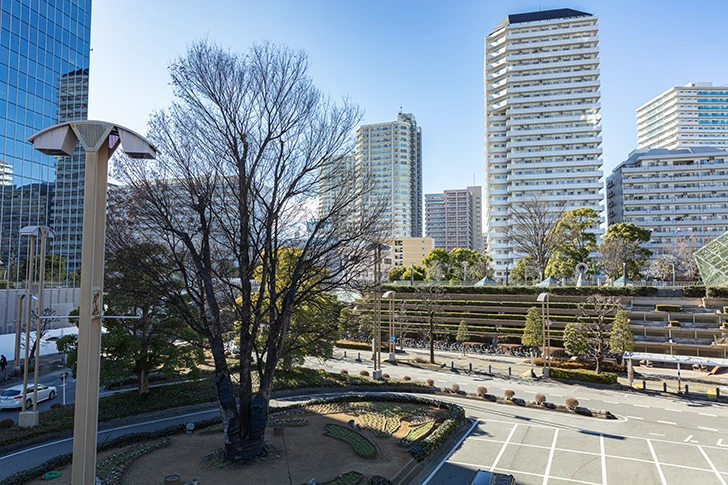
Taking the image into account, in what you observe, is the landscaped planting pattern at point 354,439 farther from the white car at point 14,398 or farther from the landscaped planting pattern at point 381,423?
→ the white car at point 14,398

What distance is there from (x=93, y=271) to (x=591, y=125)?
313 feet

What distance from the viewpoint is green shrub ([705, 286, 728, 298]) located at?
38.0 meters

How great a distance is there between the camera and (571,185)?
86.0 m

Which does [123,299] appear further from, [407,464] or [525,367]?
[525,367]

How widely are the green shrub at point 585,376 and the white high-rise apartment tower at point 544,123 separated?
59120 mm

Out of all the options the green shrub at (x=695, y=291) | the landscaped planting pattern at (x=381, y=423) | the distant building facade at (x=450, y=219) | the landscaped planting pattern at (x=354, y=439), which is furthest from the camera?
the distant building facade at (x=450, y=219)

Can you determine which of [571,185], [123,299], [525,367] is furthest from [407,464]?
[571,185]

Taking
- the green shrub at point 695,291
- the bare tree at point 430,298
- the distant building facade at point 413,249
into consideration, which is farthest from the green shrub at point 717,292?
the distant building facade at point 413,249

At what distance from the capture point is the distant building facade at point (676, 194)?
88250 mm

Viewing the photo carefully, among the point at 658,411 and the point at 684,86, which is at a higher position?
the point at 684,86

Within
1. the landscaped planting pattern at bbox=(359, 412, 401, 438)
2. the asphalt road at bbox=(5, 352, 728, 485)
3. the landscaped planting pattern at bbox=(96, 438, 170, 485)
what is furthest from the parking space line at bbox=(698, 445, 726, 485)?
the landscaped planting pattern at bbox=(96, 438, 170, 485)

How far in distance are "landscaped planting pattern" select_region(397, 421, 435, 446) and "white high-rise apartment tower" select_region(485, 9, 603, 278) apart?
7187 cm

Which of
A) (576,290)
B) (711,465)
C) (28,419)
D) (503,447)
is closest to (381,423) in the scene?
(503,447)

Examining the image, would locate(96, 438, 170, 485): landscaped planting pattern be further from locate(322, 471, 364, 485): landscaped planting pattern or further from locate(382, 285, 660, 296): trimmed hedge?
locate(382, 285, 660, 296): trimmed hedge
